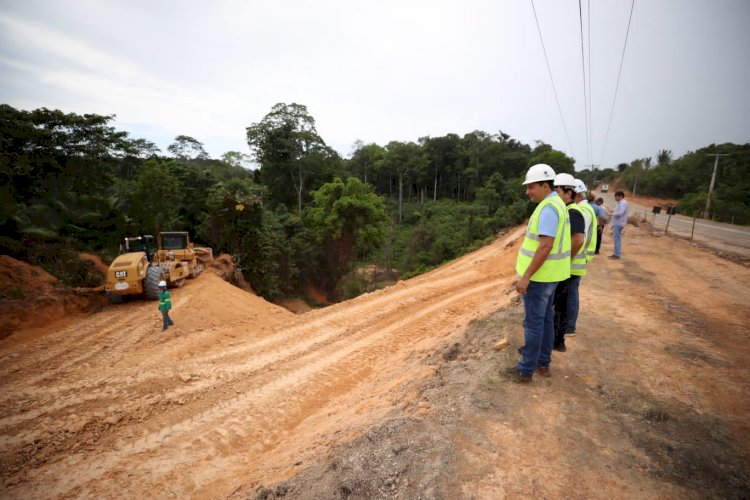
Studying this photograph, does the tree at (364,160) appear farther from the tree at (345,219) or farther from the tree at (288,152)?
the tree at (345,219)

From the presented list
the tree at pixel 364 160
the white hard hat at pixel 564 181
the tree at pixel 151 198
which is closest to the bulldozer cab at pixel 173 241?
the tree at pixel 151 198

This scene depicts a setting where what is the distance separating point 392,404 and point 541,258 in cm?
208

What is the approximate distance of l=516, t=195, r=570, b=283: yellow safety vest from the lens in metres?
2.94

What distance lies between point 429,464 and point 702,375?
130 inches

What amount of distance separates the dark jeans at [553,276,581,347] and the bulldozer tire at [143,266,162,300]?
10.4m

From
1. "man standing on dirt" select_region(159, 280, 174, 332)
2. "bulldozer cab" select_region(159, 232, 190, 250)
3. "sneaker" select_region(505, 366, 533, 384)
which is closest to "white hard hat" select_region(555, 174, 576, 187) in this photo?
"sneaker" select_region(505, 366, 533, 384)

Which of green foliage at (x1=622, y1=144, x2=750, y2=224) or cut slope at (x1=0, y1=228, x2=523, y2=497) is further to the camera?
green foliage at (x1=622, y1=144, x2=750, y2=224)

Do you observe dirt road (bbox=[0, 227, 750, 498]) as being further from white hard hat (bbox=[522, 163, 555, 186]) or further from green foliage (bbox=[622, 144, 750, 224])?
green foliage (bbox=[622, 144, 750, 224])

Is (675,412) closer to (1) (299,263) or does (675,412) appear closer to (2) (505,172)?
(1) (299,263)

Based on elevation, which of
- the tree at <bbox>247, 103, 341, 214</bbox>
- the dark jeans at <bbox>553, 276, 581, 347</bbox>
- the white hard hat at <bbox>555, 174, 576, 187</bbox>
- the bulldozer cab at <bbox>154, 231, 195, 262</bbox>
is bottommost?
the bulldozer cab at <bbox>154, 231, 195, 262</bbox>

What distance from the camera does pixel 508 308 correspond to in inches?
221

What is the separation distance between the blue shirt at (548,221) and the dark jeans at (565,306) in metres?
1.14

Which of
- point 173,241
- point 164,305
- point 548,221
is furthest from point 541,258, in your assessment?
point 173,241

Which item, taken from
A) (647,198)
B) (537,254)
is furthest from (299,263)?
(647,198)
